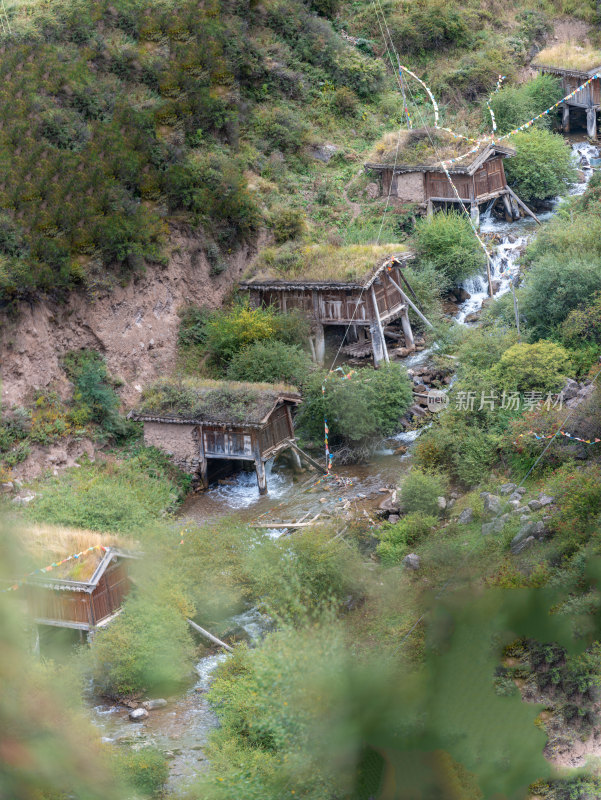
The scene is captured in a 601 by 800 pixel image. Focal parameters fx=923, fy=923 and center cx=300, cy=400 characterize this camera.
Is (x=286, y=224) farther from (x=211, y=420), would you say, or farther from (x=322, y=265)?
(x=211, y=420)

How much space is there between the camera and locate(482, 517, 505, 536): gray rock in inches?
624

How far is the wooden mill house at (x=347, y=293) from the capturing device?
87.4ft

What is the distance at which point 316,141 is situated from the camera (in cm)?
3678

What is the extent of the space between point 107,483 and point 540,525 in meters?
10.6

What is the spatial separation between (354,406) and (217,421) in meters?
3.59

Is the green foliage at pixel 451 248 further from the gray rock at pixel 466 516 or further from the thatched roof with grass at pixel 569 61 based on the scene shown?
the gray rock at pixel 466 516

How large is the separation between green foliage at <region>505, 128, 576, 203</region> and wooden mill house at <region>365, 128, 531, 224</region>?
501 mm

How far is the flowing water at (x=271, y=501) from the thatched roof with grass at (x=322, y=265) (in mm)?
3047

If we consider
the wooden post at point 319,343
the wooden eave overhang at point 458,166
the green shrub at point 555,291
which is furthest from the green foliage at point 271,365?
the wooden eave overhang at point 458,166

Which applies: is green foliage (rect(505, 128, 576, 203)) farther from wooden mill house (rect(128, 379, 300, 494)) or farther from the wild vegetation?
wooden mill house (rect(128, 379, 300, 494))

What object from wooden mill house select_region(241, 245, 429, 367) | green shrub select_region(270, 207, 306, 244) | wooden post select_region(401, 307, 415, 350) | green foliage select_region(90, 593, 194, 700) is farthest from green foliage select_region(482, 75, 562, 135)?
green foliage select_region(90, 593, 194, 700)

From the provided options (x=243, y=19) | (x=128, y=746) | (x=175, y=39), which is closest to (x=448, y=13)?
(x=243, y=19)

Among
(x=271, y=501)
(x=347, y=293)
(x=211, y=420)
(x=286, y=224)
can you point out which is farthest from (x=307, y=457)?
(x=286, y=224)

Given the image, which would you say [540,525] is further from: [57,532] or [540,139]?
[540,139]
